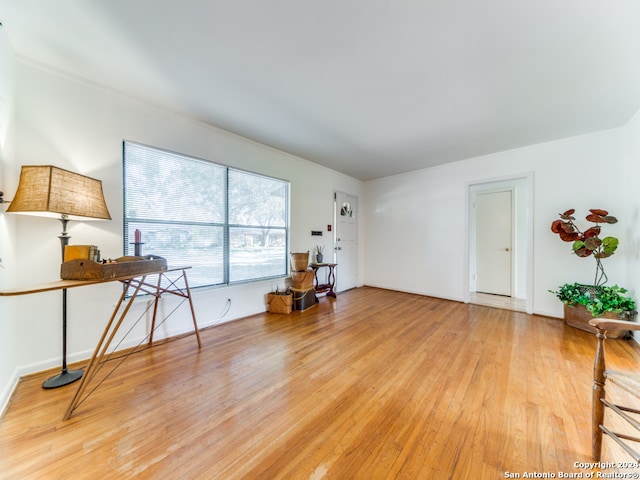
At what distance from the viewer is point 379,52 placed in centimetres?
171

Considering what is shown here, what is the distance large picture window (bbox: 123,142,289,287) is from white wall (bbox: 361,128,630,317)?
2.44m

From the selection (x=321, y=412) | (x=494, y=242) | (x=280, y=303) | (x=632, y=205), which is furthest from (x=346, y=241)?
(x=632, y=205)

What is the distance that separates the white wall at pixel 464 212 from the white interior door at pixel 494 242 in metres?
1.11

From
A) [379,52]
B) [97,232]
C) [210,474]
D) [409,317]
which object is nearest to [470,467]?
[210,474]

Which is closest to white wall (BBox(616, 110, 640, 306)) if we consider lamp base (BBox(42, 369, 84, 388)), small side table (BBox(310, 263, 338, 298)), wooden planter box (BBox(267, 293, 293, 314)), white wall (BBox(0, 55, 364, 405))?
small side table (BBox(310, 263, 338, 298))

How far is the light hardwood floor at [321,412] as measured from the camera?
3.74 ft

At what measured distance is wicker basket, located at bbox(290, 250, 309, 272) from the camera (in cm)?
369

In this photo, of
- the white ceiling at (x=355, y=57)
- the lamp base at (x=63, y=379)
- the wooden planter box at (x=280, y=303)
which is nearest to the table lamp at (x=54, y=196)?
the lamp base at (x=63, y=379)

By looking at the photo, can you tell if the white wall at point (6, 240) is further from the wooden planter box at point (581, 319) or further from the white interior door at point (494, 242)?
the white interior door at point (494, 242)

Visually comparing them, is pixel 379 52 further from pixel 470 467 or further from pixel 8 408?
pixel 8 408

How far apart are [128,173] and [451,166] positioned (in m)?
4.80

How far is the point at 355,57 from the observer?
176cm

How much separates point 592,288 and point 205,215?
4.89m

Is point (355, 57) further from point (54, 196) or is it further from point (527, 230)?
point (527, 230)
